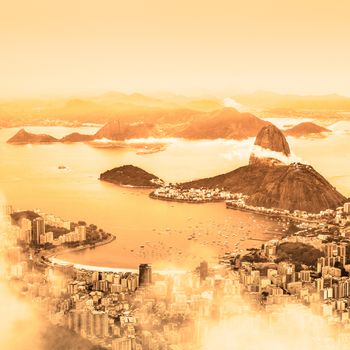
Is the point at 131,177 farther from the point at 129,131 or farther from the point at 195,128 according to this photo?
the point at 195,128

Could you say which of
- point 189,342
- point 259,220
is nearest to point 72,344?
point 189,342

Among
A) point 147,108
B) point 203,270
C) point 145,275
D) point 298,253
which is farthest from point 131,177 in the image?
point 145,275

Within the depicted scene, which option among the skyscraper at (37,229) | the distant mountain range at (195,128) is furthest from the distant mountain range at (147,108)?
the skyscraper at (37,229)

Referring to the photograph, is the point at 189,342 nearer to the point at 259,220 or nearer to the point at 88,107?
the point at 259,220

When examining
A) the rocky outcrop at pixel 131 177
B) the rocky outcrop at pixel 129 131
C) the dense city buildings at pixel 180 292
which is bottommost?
the dense city buildings at pixel 180 292

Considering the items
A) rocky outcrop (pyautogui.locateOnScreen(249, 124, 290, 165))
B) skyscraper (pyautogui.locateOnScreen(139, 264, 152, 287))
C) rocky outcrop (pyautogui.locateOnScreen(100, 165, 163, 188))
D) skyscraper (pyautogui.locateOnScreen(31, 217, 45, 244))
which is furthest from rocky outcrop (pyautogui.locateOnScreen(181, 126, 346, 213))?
skyscraper (pyautogui.locateOnScreen(139, 264, 152, 287))

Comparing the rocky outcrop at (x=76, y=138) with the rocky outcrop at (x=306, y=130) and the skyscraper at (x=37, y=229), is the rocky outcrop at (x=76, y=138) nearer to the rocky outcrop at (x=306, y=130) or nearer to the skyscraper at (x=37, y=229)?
the rocky outcrop at (x=306, y=130)
